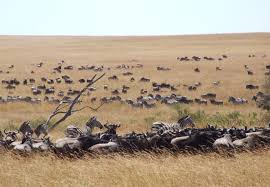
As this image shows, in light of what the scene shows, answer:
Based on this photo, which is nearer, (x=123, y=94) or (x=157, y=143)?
(x=157, y=143)

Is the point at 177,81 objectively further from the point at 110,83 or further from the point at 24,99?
the point at 24,99

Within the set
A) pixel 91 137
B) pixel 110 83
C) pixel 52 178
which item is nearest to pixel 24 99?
pixel 110 83

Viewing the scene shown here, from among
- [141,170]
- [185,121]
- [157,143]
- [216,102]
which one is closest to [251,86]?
[216,102]

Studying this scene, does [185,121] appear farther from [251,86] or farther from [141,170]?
[251,86]

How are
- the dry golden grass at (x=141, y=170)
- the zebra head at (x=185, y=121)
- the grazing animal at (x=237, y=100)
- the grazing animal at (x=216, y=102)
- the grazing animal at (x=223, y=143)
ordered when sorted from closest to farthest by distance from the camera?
1. the dry golden grass at (x=141, y=170)
2. the grazing animal at (x=223, y=143)
3. the zebra head at (x=185, y=121)
4. the grazing animal at (x=216, y=102)
5. the grazing animal at (x=237, y=100)

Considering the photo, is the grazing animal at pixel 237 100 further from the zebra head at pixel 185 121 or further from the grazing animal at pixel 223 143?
the grazing animal at pixel 223 143

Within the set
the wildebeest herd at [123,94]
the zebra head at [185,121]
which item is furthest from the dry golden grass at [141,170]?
the wildebeest herd at [123,94]

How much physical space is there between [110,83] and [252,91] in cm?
1228

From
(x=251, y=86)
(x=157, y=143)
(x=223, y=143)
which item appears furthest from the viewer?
(x=251, y=86)

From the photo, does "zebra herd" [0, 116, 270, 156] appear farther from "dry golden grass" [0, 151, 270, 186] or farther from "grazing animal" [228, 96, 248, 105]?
"grazing animal" [228, 96, 248, 105]

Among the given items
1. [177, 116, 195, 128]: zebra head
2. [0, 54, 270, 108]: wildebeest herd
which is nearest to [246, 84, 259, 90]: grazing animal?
[0, 54, 270, 108]: wildebeest herd

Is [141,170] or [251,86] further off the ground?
[141,170]

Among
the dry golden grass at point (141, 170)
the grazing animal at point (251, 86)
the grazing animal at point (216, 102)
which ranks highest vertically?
the dry golden grass at point (141, 170)

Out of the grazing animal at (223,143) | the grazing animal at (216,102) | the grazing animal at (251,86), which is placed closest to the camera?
the grazing animal at (223,143)
